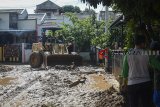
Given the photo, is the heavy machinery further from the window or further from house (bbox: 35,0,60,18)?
house (bbox: 35,0,60,18)

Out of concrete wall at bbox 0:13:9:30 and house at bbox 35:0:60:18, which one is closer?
concrete wall at bbox 0:13:9:30

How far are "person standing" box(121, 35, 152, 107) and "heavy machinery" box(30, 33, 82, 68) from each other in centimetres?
1997

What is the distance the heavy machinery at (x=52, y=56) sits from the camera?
92.6 feet

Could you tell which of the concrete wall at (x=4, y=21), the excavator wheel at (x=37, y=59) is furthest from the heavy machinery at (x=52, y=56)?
the concrete wall at (x=4, y=21)

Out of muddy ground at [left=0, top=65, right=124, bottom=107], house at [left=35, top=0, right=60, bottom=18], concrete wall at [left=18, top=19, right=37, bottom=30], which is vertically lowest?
muddy ground at [left=0, top=65, right=124, bottom=107]

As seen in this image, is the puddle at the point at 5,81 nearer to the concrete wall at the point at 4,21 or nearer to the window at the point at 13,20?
the concrete wall at the point at 4,21

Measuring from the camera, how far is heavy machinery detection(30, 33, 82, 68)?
2822cm

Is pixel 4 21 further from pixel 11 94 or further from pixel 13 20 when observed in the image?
pixel 11 94

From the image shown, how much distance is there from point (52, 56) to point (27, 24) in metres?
19.9

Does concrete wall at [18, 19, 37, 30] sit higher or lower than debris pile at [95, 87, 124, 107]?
higher

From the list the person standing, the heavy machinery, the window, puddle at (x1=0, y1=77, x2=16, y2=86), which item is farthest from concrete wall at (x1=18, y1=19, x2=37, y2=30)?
the person standing

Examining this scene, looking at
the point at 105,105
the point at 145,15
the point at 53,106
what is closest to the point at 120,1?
the point at 145,15

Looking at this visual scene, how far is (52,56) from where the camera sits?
28141 millimetres

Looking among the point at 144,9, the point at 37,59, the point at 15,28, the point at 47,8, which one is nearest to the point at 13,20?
the point at 15,28
